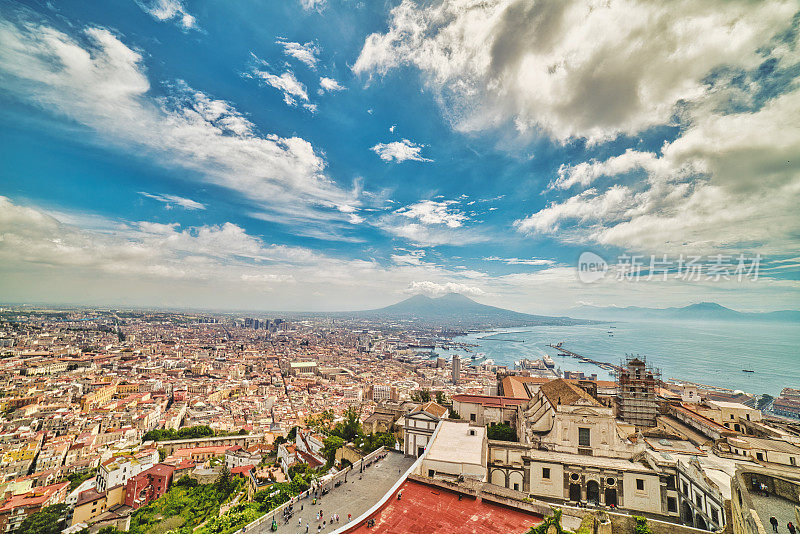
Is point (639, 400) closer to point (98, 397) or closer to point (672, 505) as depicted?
point (672, 505)

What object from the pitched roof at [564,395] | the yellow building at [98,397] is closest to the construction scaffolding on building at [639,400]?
the pitched roof at [564,395]

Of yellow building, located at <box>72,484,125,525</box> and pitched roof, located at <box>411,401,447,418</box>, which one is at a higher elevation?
pitched roof, located at <box>411,401,447,418</box>

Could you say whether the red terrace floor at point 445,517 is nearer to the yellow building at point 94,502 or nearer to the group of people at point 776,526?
the group of people at point 776,526

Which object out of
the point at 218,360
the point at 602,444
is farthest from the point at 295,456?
the point at 218,360

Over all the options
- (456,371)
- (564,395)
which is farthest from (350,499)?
(456,371)

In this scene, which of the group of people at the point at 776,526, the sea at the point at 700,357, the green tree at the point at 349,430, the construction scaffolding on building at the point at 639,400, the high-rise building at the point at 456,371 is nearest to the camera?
the group of people at the point at 776,526

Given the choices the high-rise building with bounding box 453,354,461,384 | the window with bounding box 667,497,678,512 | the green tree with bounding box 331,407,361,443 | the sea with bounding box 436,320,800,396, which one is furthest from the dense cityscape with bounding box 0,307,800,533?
the sea with bounding box 436,320,800,396

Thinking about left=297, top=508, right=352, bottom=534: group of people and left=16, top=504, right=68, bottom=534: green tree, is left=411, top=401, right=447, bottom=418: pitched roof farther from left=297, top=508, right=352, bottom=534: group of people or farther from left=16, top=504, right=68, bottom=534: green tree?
left=16, top=504, right=68, bottom=534: green tree
